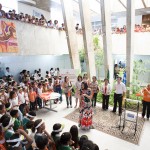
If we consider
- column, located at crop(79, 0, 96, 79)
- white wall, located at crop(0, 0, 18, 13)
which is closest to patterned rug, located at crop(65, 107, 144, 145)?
column, located at crop(79, 0, 96, 79)

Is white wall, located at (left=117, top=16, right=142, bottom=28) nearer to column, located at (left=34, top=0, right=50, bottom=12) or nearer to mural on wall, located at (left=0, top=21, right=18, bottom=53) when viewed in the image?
column, located at (left=34, top=0, right=50, bottom=12)

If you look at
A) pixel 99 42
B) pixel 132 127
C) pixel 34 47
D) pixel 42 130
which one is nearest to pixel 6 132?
pixel 42 130

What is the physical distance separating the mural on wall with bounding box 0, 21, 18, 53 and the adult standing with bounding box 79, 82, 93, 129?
5149 millimetres

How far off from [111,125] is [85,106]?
1375 mm

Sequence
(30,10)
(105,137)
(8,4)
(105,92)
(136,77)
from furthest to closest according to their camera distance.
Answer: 1. (30,10)
2. (8,4)
3. (136,77)
4. (105,92)
5. (105,137)

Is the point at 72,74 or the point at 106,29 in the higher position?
the point at 106,29

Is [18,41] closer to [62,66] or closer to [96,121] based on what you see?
[96,121]

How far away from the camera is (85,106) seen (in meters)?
5.90

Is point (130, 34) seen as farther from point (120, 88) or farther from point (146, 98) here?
point (146, 98)

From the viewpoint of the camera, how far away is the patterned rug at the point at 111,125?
18.4ft

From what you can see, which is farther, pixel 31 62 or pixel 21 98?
pixel 31 62

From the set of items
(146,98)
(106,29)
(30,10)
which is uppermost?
(30,10)

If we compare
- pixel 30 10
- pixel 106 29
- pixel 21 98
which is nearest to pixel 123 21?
pixel 30 10

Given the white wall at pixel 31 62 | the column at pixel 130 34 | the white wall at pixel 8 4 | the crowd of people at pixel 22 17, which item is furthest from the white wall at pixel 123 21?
the white wall at pixel 8 4
